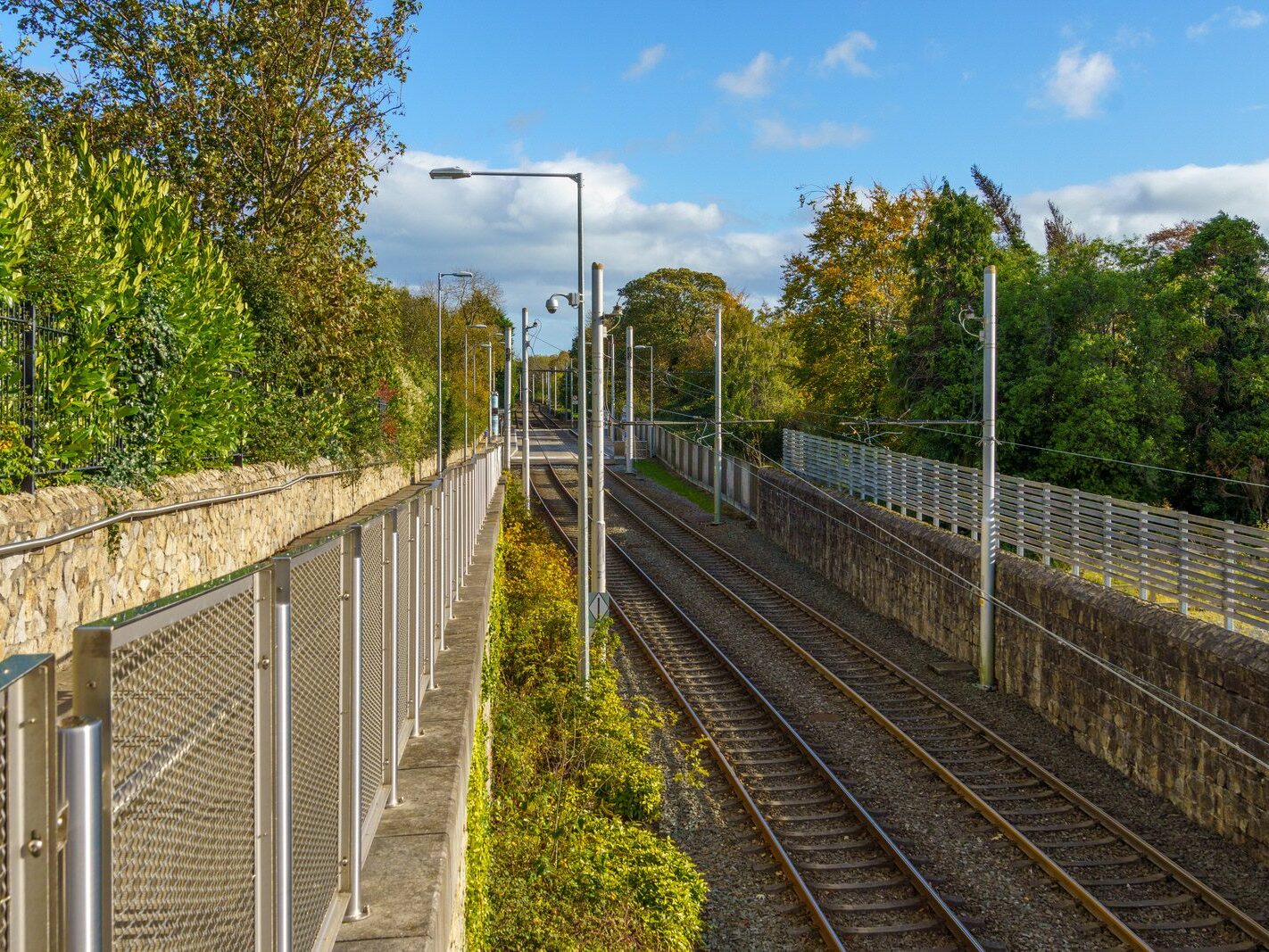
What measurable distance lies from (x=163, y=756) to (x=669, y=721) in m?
15.0

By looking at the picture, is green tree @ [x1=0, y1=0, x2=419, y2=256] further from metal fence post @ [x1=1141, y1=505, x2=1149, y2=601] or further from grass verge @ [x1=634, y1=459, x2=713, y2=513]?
grass verge @ [x1=634, y1=459, x2=713, y2=513]

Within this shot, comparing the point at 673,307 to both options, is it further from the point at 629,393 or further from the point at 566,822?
the point at 566,822

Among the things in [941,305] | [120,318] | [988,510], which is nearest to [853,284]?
[941,305]

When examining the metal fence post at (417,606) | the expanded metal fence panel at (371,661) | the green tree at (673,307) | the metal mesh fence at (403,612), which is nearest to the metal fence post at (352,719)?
the expanded metal fence panel at (371,661)

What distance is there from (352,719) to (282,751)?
132cm

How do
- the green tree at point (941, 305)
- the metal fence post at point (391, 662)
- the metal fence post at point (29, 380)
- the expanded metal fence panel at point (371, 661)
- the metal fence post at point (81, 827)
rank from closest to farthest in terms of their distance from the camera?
the metal fence post at point (81, 827), the expanded metal fence panel at point (371, 661), the metal fence post at point (391, 662), the metal fence post at point (29, 380), the green tree at point (941, 305)

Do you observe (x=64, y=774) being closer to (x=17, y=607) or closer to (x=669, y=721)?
(x=17, y=607)

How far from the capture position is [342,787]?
4059 millimetres

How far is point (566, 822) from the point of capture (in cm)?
1032

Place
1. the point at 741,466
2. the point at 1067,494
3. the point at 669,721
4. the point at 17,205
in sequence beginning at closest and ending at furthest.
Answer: the point at 17,205, the point at 669,721, the point at 1067,494, the point at 741,466

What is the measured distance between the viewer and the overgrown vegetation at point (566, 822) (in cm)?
826

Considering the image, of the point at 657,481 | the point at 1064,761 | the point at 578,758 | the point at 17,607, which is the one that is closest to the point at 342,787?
the point at 17,607

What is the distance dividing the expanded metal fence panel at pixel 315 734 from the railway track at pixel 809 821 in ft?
22.8

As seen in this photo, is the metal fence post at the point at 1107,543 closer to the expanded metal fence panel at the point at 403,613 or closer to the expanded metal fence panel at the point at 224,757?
the expanded metal fence panel at the point at 403,613
